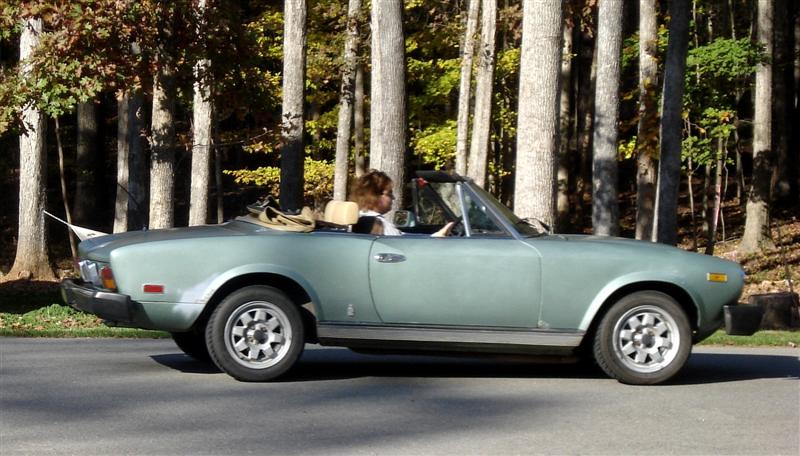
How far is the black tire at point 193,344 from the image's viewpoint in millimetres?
10070

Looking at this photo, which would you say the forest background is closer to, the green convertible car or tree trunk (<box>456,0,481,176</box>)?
tree trunk (<box>456,0,481,176</box>)

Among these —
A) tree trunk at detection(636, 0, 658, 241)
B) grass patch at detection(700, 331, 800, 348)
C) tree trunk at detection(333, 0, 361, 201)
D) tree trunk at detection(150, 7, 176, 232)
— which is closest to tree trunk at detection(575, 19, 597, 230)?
tree trunk at detection(333, 0, 361, 201)

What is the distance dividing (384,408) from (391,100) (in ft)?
27.5

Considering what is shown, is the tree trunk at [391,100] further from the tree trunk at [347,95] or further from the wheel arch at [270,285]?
the tree trunk at [347,95]

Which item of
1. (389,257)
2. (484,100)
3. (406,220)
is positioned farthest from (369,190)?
(484,100)

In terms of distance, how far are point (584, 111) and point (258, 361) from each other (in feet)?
103

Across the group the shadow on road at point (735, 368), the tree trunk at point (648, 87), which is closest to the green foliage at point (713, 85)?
the tree trunk at point (648, 87)

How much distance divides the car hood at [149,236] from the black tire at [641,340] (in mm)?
2802

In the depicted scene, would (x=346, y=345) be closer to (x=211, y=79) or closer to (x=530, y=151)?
(x=530, y=151)

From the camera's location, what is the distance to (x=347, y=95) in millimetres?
29859

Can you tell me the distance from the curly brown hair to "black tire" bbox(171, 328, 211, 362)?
5.52ft

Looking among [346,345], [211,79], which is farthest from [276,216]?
[211,79]

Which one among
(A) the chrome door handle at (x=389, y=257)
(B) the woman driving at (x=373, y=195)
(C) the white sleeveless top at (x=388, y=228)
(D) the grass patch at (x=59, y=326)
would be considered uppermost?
(B) the woman driving at (x=373, y=195)

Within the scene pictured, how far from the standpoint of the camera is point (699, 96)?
90.5ft
